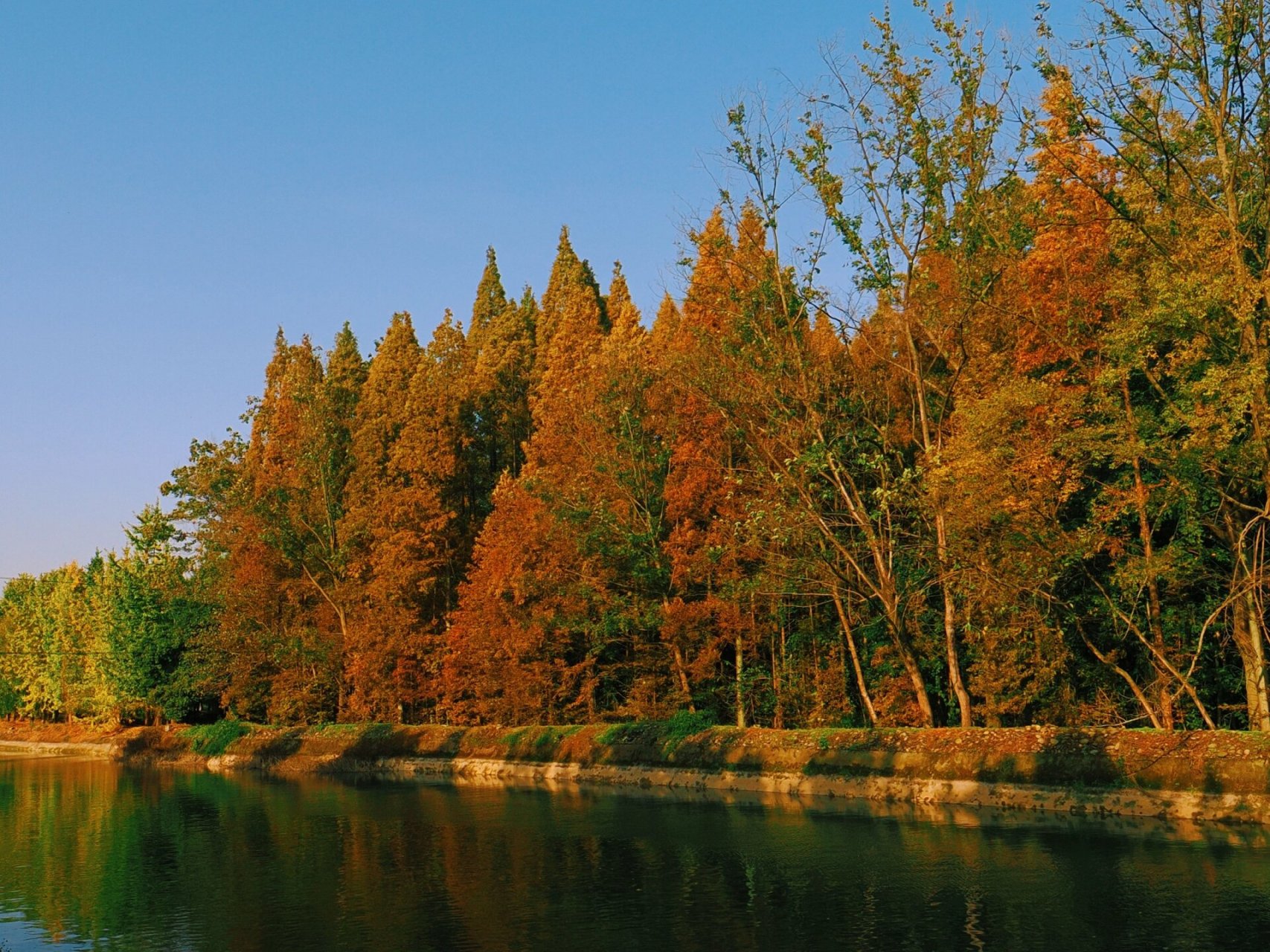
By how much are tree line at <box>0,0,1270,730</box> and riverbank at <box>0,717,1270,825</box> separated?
2.13 m

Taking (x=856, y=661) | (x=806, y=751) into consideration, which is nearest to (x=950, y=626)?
(x=856, y=661)

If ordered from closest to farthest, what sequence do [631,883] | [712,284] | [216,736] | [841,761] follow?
1. [631,883]
2. [841,761]
3. [712,284]
4. [216,736]

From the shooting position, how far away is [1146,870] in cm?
1895

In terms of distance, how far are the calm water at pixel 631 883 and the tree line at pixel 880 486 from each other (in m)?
7.60

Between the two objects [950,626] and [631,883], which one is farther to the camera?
[950,626]

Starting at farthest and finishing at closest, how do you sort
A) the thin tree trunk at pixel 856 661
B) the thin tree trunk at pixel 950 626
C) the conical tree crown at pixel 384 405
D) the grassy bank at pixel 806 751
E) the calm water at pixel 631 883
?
1. the conical tree crown at pixel 384 405
2. the thin tree trunk at pixel 856 661
3. the thin tree trunk at pixel 950 626
4. the grassy bank at pixel 806 751
5. the calm water at pixel 631 883

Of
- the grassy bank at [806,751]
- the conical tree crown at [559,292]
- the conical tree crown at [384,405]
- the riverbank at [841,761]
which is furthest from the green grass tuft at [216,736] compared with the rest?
the conical tree crown at [559,292]

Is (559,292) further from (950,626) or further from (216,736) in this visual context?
(950,626)

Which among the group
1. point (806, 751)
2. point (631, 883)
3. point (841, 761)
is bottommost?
point (631, 883)

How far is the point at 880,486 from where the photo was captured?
36.6 metres

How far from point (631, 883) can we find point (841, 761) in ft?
46.0

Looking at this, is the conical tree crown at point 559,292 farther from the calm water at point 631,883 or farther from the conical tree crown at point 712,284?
the calm water at point 631,883

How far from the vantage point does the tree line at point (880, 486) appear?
26.8 metres

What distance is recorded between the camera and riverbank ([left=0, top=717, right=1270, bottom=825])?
81.1 feet
